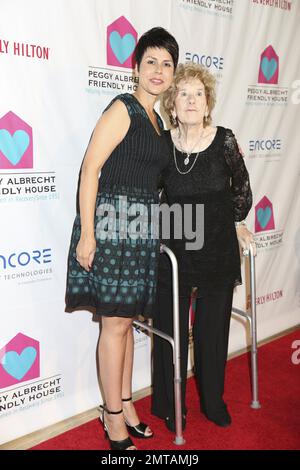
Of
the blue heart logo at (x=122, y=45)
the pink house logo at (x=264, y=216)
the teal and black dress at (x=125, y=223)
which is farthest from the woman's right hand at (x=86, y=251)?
the pink house logo at (x=264, y=216)

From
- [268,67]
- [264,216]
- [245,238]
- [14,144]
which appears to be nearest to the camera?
[14,144]

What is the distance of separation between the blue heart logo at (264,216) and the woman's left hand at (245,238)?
36.2 inches

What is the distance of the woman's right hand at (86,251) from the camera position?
183 cm

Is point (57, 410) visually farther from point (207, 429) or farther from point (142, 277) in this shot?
point (142, 277)

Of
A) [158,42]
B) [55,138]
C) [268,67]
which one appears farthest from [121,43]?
[268,67]

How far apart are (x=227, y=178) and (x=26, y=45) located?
959 mm

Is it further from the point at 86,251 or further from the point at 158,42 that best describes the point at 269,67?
the point at 86,251

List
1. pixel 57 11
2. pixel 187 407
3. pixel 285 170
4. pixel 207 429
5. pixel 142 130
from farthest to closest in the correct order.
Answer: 1. pixel 285 170
2. pixel 187 407
3. pixel 207 429
4. pixel 57 11
5. pixel 142 130

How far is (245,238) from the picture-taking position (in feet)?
7.46

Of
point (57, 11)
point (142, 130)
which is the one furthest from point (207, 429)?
point (57, 11)

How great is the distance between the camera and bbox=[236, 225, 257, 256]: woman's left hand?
226 cm

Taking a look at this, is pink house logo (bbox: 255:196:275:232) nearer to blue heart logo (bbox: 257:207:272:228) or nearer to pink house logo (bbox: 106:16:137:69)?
blue heart logo (bbox: 257:207:272:228)

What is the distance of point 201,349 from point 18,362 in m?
0.80

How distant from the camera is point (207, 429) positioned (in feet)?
7.44
